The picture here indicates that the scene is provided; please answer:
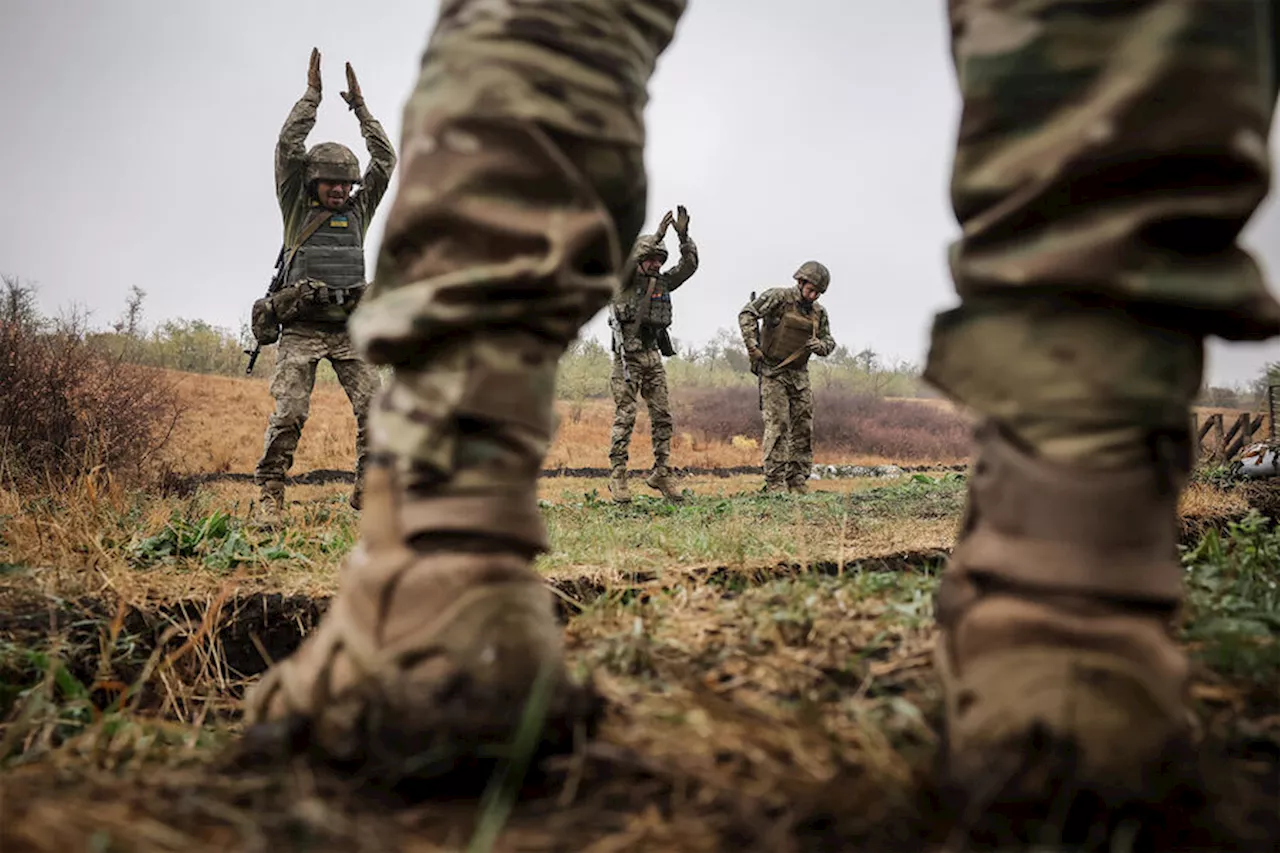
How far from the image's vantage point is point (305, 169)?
7.24m

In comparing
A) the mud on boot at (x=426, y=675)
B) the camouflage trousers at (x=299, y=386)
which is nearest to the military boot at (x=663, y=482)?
the camouflage trousers at (x=299, y=386)

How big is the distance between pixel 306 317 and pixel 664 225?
16.8ft

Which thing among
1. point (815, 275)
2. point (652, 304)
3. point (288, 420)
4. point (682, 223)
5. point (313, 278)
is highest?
point (682, 223)

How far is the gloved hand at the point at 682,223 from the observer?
11.1 metres

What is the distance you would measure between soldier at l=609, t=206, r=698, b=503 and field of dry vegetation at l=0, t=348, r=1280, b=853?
668 cm

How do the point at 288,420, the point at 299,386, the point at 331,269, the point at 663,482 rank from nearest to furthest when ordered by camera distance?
1. the point at 288,420
2. the point at 299,386
3. the point at 331,269
4. the point at 663,482

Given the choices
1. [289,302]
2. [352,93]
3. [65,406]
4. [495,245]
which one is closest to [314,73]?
[352,93]

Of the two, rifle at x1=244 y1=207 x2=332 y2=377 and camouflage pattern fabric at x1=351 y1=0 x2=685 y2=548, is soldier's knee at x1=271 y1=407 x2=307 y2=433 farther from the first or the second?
camouflage pattern fabric at x1=351 y1=0 x2=685 y2=548

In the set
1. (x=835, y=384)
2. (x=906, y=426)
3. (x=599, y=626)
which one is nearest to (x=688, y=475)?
(x=906, y=426)

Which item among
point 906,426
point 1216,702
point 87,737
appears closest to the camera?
point 1216,702

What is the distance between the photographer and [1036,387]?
2.53 ft

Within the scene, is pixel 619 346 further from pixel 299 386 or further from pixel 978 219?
pixel 978 219

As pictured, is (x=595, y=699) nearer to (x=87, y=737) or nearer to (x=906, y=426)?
(x=87, y=737)

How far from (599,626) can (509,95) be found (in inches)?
43.1
